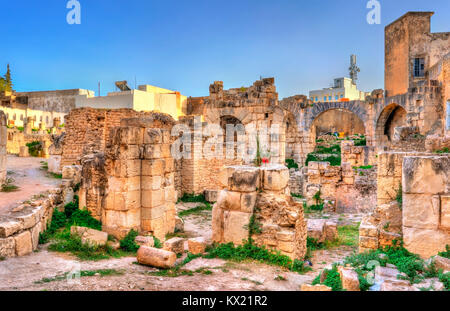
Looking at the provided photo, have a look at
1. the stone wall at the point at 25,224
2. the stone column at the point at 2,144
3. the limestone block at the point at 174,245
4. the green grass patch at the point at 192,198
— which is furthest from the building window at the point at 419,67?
the stone column at the point at 2,144

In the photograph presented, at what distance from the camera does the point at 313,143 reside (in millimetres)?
23281

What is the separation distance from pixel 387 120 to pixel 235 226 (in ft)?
71.6

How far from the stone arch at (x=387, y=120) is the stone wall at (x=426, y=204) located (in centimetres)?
1957

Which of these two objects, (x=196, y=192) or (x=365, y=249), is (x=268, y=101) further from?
(x=365, y=249)

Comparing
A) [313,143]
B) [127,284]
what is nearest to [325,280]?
[127,284]

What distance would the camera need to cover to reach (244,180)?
5.66 meters

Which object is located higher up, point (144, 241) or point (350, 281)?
point (350, 281)

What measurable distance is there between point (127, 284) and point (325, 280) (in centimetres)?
242

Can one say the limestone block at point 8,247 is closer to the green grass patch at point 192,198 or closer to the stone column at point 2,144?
the stone column at point 2,144

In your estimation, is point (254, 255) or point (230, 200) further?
point (230, 200)

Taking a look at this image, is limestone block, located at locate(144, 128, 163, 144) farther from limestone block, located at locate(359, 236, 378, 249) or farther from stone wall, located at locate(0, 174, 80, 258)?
limestone block, located at locate(359, 236, 378, 249)

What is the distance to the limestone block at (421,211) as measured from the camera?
4.37m

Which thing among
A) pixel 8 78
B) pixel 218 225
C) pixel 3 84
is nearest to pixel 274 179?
pixel 218 225

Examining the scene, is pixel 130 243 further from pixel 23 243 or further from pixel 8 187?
pixel 8 187
